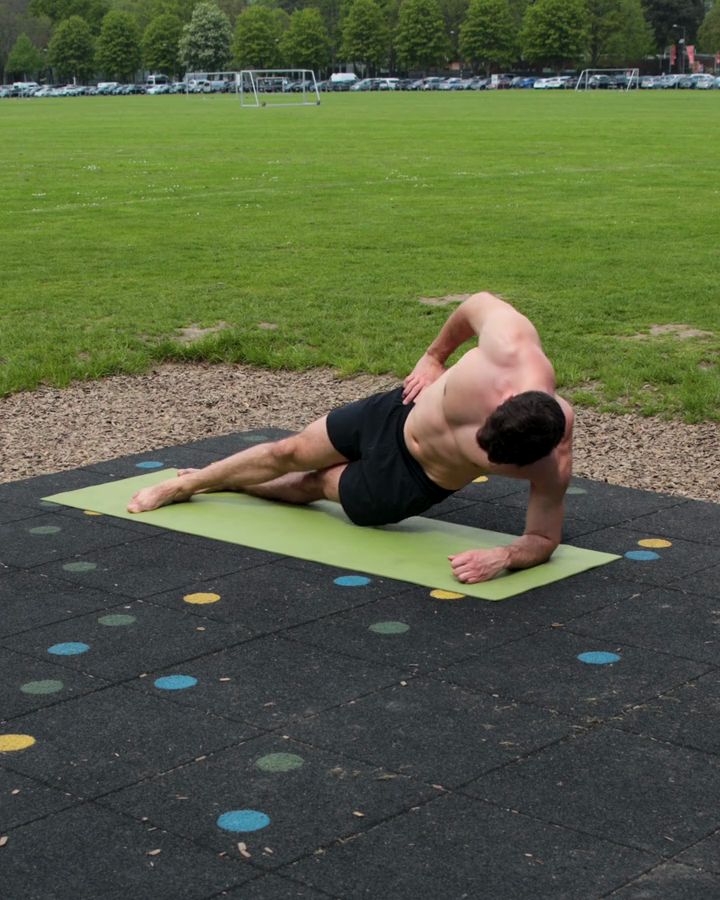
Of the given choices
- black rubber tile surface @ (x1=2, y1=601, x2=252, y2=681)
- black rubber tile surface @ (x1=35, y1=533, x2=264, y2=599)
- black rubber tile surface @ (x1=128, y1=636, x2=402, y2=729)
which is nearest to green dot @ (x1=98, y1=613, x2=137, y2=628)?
black rubber tile surface @ (x1=2, y1=601, x2=252, y2=681)

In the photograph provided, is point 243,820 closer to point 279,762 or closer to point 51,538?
point 279,762

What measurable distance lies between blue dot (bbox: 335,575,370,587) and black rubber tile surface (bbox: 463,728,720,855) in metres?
1.60

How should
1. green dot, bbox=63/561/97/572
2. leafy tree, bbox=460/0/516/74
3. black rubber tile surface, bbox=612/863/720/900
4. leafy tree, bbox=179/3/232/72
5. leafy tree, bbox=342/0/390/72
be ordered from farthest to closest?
1. leafy tree, bbox=179/3/232/72
2. leafy tree, bbox=342/0/390/72
3. leafy tree, bbox=460/0/516/74
4. green dot, bbox=63/561/97/572
5. black rubber tile surface, bbox=612/863/720/900

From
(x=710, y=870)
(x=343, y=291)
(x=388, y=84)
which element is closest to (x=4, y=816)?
(x=710, y=870)

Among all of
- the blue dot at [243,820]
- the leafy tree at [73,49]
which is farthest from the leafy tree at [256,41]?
the blue dot at [243,820]

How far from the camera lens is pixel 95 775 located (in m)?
3.80

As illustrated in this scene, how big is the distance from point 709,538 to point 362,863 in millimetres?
3204

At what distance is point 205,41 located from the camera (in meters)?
→ 129

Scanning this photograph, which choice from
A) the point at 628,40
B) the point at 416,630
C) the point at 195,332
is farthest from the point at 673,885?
the point at 628,40

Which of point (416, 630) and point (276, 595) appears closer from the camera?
point (416, 630)

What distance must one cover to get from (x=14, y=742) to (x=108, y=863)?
822mm

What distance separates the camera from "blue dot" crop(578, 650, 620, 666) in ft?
15.1

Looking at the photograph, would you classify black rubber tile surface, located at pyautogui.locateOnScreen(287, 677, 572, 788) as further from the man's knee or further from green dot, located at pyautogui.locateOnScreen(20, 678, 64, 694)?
the man's knee

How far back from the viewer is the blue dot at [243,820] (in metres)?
3.50
